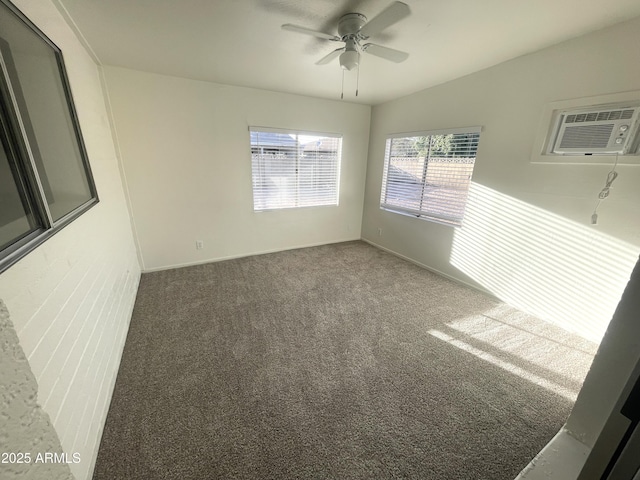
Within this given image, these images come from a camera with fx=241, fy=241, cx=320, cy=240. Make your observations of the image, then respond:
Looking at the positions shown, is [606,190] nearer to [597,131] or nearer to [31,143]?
[597,131]

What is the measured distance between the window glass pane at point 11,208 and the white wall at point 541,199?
345 cm

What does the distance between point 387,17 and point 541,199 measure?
6.71 feet

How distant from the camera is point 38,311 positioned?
93 centimetres

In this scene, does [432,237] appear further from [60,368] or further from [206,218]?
[60,368]

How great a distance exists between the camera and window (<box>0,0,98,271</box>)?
37.2 inches

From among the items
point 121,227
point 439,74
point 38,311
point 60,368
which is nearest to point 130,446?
point 60,368

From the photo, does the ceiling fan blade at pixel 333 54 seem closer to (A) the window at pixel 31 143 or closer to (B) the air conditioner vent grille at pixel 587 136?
(A) the window at pixel 31 143

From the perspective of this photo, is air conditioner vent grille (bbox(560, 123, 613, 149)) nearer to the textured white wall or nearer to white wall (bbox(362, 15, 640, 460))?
white wall (bbox(362, 15, 640, 460))

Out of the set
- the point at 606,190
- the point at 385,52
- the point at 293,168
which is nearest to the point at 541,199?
the point at 606,190

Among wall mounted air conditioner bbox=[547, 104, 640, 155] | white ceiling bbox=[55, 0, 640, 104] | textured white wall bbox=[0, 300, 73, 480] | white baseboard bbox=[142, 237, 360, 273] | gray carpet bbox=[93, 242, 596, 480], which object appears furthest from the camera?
white baseboard bbox=[142, 237, 360, 273]

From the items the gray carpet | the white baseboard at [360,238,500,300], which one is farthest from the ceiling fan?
the white baseboard at [360,238,500,300]

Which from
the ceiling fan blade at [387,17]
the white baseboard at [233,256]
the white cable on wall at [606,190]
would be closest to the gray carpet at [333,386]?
the white baseboard at [233,256]

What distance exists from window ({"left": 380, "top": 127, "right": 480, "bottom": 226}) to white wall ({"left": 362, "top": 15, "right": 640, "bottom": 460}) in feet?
0.45

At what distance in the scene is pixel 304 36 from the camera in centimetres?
188
